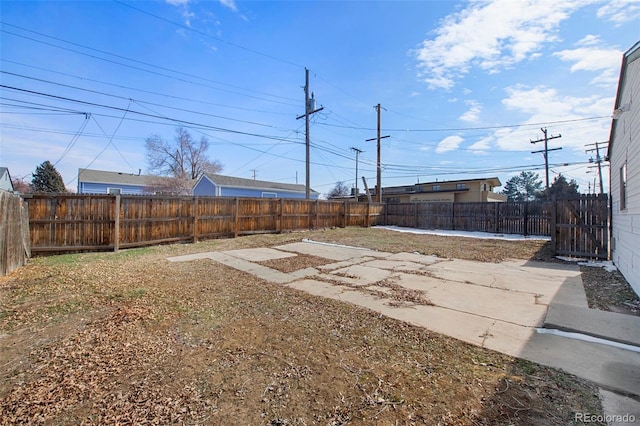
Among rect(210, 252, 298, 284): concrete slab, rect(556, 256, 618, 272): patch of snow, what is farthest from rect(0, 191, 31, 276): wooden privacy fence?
rect(556, 256, 618, 272): patch of snow

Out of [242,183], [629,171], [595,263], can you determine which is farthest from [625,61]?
[242,183]

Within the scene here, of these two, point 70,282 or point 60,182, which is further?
point 60,182

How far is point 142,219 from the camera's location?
27.8 feet

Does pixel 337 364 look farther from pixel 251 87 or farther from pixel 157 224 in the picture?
pixel 251 87

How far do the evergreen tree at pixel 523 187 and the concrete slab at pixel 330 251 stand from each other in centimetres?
5199

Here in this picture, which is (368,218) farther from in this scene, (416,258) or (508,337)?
(508,337)

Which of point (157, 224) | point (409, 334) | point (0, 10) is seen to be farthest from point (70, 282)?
point (0, 10)

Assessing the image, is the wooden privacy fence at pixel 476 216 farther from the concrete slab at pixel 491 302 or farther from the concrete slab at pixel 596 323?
the concrete slab at pixel 596 323

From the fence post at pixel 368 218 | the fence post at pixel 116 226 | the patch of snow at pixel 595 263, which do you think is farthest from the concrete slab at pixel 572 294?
the fence post at pixel 368 218

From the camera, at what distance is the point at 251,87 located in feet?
45.0

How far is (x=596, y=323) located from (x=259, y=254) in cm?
674

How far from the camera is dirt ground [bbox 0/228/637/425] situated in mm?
1719

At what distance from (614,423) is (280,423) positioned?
2.00 m

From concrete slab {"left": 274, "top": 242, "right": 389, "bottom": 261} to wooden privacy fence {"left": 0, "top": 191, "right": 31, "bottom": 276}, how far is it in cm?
584
